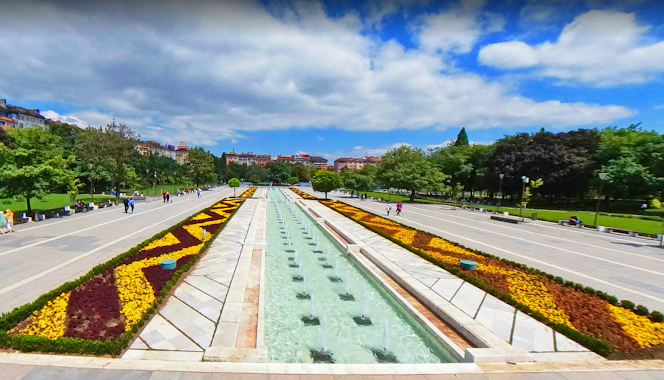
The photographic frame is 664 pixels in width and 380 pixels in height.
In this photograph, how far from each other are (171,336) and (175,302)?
69.6 inches

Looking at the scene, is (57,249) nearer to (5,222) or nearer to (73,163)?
(5,222)

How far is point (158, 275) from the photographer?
916cm

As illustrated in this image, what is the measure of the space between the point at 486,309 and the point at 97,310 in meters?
9.50

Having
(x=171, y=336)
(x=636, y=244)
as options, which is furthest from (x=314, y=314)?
(x=636, y=244)

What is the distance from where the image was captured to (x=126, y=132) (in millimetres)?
39812

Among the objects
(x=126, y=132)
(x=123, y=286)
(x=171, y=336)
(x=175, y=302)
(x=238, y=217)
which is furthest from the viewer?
(x=126, y=132)

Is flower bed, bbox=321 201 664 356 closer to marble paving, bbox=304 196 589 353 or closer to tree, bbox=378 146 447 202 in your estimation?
marble paving, bbox=304 196 589 353

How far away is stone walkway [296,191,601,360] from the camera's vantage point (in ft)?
20.3

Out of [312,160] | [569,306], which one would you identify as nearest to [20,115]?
[569,306]

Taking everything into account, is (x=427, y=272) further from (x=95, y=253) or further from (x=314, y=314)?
(x=95, y=253)

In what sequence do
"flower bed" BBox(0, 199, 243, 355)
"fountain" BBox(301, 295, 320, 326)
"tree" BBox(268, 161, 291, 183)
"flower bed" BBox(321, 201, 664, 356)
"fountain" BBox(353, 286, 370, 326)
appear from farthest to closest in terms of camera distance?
"tree" BBox(268, 161, 291, 183) → "fountain" BBox(353, 286, 370, 326) → "fountain" BBox(301, 295, 320, 326) → "flower bed" BBox(321, 201, 664, 356) → "flower bed" BBox(0, 199, 243, 355)

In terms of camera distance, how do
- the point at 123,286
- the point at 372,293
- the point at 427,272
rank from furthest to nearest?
the point at 427,272
the point at 372,293
the point at 123,286

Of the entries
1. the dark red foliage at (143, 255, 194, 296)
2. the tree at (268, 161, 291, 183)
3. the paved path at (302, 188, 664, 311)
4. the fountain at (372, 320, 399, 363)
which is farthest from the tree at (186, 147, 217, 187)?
the fountain at (372, 320, 399, 363)

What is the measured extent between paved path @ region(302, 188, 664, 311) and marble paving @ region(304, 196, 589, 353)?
15.8 feet
